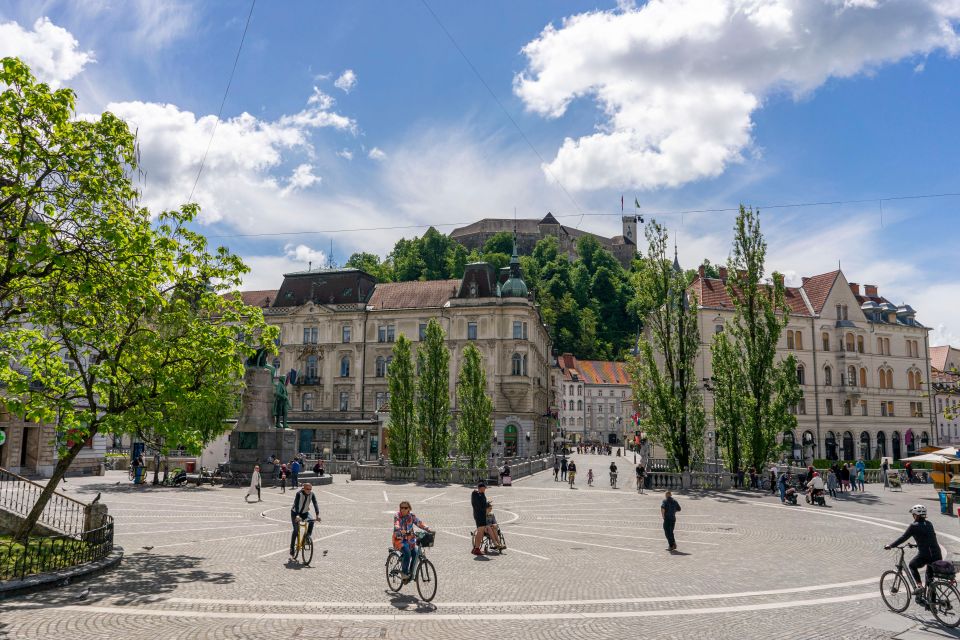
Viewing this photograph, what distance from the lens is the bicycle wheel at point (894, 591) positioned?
416 inches

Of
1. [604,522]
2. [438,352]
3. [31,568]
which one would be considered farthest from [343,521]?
[438,352]

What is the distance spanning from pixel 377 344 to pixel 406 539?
53.8m

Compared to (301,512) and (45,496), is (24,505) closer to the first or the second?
(45,496)

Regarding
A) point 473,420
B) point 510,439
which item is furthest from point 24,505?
point 510,439

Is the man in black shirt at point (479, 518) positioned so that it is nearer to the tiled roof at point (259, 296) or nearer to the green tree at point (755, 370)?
the green tree at point (755, 370)

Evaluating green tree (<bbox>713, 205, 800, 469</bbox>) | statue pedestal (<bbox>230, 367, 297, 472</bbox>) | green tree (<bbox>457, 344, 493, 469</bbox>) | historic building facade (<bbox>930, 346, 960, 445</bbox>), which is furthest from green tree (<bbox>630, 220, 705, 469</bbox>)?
historic building facade (<bbox>930, 346, 960, 445</bbox>)

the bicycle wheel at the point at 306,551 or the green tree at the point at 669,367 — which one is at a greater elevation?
the green tree at the point at 669,367

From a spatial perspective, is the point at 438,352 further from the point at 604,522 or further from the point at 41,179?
the point at 41,179

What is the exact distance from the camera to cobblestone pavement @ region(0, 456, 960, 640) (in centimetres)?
960

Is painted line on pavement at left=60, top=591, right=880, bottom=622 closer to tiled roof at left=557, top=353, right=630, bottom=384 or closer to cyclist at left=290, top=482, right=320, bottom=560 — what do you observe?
cyclist at left=290, top=482, right=320, bottom=560

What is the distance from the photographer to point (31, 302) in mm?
13289

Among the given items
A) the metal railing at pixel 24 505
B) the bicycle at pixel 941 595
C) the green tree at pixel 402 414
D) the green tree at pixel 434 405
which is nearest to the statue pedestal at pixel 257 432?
the green tree at pixel 402 414

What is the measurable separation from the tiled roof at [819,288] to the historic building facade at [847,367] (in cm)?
9

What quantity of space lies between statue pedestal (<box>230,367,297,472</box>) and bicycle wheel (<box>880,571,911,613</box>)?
92.4 feet
